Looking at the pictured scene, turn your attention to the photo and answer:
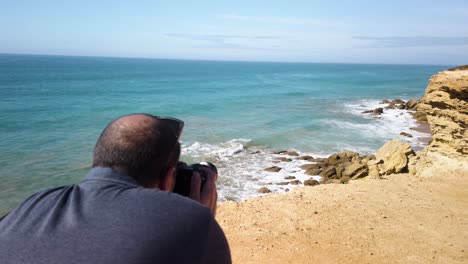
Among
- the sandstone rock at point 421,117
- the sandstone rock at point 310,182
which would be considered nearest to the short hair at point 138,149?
the sandstone rock at point 310,182

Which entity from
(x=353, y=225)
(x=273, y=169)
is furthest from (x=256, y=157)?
(x=353, y=225)

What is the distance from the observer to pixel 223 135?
25.7m

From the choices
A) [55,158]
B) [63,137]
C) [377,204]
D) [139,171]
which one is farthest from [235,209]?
[63,137]

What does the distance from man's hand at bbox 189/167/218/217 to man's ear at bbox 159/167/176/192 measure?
0.14 metres

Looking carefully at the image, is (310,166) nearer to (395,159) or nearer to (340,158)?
(340,158)

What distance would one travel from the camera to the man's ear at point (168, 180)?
1.75 m

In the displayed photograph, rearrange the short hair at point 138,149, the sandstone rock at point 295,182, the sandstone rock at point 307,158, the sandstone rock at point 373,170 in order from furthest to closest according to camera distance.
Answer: the sandstone rock at point 307,158 < the sandstone rock at point 295,182 < the sandstone rock at point 373,170 < the short hair at point 138,149

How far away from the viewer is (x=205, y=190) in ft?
6.47

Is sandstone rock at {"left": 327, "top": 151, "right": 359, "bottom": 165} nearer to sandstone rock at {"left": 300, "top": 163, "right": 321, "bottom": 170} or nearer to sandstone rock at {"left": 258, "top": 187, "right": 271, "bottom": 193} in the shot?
sandstone rock at {"left": 300, "top": 163, "right": 321, "bottom": 170}

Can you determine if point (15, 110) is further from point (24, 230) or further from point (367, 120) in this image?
point (24, 230)

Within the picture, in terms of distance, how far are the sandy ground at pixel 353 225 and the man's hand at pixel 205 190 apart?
4.71m

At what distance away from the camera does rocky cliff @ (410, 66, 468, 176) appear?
11.5 m

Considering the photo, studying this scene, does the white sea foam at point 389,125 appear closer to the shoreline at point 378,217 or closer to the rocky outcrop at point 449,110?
the rocky outcrop at point 449,110

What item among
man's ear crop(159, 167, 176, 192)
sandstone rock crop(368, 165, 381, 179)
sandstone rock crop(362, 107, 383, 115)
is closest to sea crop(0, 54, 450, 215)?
sandstone rock crop(362, 107, 383, 115)
